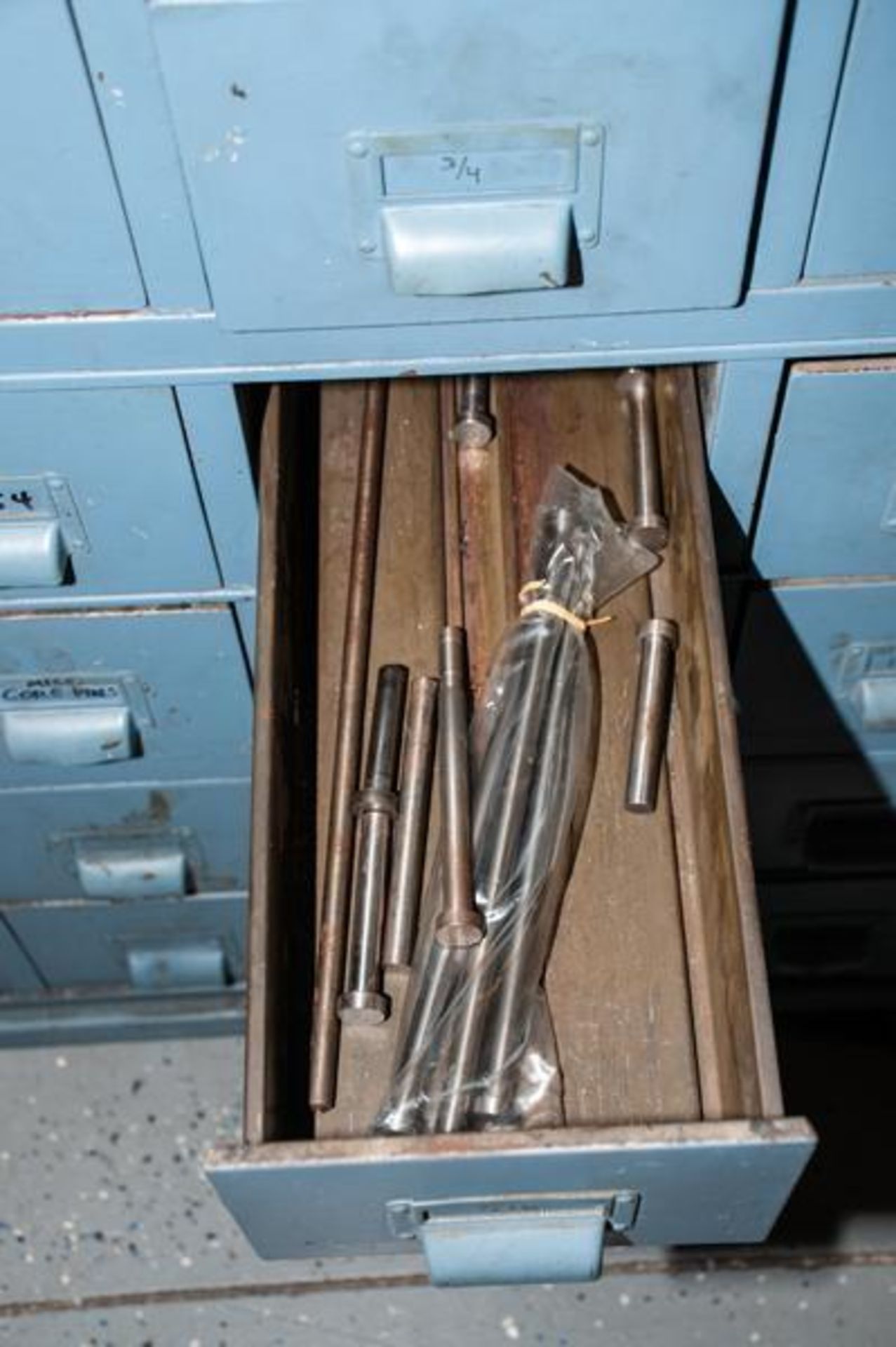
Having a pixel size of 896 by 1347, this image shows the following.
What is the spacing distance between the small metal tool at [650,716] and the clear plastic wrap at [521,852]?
0.04m

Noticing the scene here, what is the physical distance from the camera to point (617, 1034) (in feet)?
3.33

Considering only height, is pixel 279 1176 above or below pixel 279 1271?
above

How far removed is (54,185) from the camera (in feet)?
2.71

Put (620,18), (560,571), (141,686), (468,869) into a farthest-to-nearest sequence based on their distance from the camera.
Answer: (141,686), (560,571), (468,869), (620,18)

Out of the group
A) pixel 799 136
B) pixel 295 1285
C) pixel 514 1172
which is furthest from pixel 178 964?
pixel 799 136

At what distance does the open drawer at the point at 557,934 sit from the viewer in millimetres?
786

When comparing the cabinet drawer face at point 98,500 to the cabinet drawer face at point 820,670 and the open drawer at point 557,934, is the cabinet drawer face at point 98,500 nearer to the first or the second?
the open drawer at point 557,934

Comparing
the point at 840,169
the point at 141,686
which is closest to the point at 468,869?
the point at 141,686

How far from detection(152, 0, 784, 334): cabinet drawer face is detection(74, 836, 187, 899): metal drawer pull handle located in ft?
2.14

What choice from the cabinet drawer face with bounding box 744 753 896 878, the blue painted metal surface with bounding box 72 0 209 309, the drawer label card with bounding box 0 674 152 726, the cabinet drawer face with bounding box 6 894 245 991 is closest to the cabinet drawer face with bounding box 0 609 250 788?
the drawer label card with bounding box 0 674 152 726

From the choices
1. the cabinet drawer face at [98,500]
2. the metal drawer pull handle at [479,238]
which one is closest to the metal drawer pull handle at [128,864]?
the cabinet drawer face at [98,500]

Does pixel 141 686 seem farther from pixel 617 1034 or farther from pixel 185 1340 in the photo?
pixel 185 1340

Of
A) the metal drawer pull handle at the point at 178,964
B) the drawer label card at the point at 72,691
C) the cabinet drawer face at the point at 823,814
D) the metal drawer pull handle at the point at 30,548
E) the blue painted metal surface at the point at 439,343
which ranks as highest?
the blue painted metal surface at the point at 439,343

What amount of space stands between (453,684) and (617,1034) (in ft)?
0.87
